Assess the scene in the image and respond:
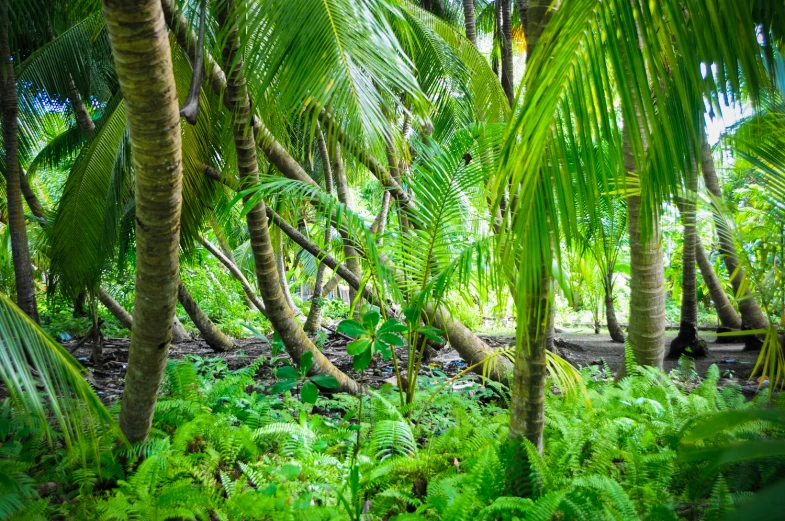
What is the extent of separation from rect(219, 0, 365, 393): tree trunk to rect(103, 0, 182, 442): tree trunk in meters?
1.06

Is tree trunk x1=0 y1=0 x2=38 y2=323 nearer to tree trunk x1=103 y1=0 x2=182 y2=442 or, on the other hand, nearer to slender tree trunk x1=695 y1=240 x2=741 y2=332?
tree trunk x1=103 y1=0 x2=182 y2=442

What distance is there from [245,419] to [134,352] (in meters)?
1.14

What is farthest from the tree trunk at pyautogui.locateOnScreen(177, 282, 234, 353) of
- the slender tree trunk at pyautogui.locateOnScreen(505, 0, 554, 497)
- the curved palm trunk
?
the curved palm trunk

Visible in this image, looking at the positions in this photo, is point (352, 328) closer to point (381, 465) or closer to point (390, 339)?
point (390, 339)

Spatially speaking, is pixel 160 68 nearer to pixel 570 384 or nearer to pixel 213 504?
pixel 213 504

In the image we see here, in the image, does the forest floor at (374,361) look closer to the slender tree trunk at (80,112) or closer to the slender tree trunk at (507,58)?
the slender tree trunk at (80,112)

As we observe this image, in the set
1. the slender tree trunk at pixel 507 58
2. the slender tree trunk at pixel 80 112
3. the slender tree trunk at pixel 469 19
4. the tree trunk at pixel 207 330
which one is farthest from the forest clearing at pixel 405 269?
the slender tree trunk at pixel 469 19

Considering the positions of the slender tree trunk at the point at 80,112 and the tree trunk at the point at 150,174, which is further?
the slender tree trunk at the point at 80,112

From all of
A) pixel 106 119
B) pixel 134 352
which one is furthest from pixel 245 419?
pixel 106 119

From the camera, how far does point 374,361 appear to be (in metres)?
5.93

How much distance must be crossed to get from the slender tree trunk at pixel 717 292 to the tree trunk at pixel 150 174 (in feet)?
16.8

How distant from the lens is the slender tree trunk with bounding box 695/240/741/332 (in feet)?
19.4

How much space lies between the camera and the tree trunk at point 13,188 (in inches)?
178

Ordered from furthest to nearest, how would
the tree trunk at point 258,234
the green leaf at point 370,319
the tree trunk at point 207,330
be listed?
the tree trunk at point 207,330
the tree trunk at point 258,234
the green leaf at point 370,319
